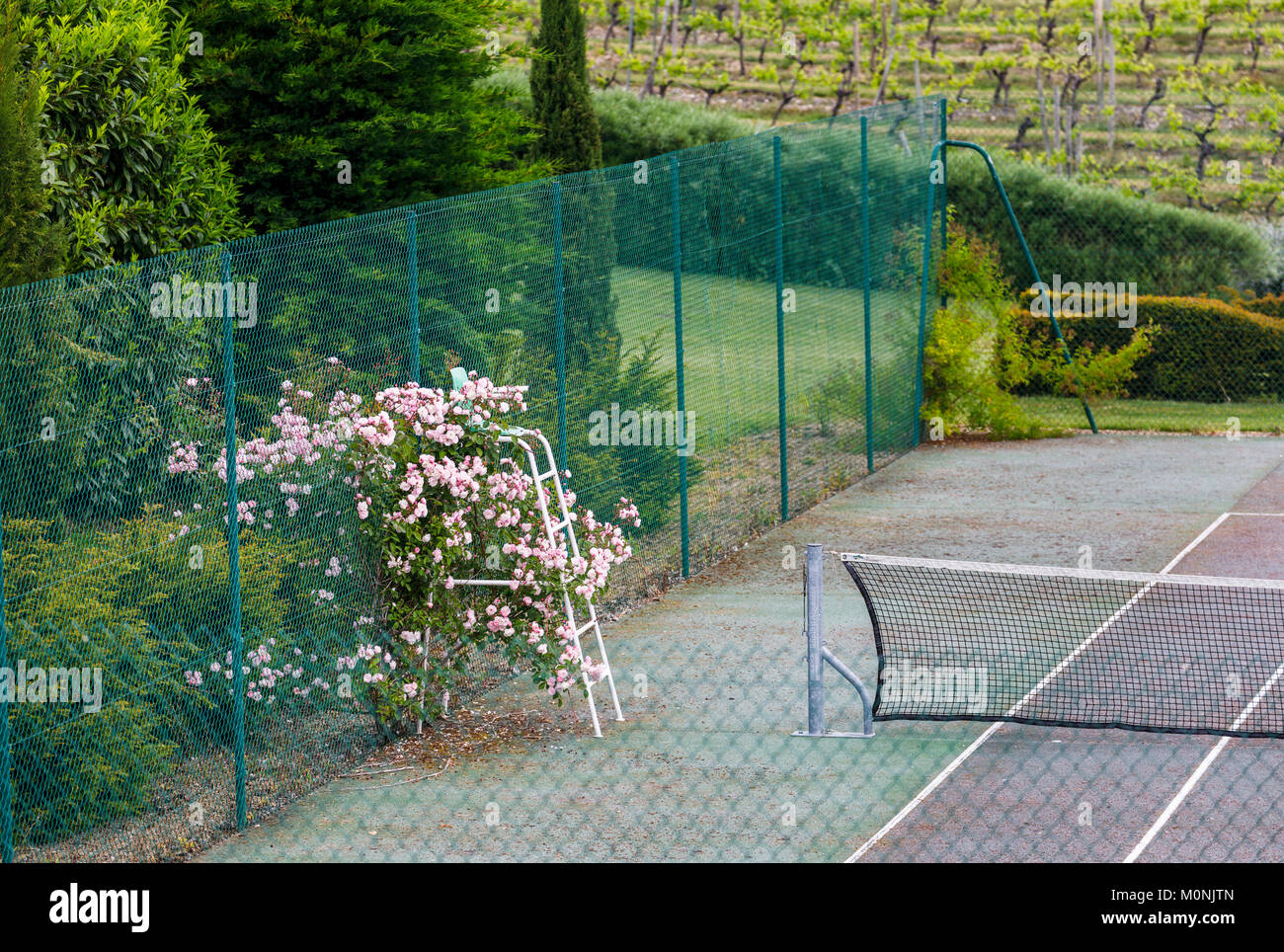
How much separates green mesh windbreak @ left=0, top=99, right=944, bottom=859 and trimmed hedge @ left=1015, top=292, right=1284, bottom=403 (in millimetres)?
9545

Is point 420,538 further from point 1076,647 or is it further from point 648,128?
point 648,128

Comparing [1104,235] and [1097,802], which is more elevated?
[1104,235]

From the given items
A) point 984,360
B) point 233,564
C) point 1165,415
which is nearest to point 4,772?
point 233,564

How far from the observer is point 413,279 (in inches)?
373

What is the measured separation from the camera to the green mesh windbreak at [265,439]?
7.05 m

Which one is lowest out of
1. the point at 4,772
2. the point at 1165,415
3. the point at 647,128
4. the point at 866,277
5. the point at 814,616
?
the point at 1165,415

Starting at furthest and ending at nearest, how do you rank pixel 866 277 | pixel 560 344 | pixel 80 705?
pixel 866 277 → pixel 560 344 → pixel 80 705

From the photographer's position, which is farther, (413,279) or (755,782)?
(413,279)

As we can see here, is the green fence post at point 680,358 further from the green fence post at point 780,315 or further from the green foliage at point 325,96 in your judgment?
the green foliage at point 325,96

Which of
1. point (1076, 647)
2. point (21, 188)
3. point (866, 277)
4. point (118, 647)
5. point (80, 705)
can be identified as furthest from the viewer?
point (866, 277)

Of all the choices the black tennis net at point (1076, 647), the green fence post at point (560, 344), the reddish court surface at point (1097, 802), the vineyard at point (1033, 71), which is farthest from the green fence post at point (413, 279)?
the vineyard at point (1033, 71)

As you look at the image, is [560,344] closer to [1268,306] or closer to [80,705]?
[80,705]

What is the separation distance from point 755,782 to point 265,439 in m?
3.02

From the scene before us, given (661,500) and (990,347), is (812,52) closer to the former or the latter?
(990,347)
